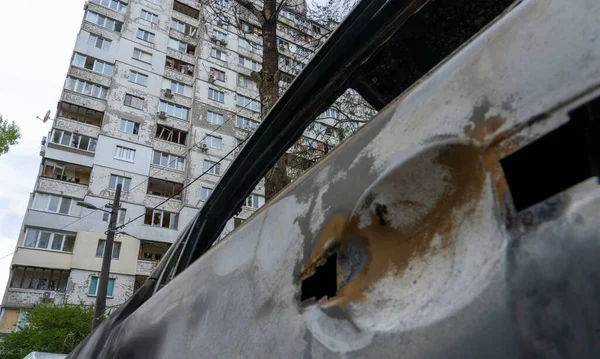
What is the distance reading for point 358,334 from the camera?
708 millimetres

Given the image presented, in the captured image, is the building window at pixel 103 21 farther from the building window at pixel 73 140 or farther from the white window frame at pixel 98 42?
the building window at pixel 73 140

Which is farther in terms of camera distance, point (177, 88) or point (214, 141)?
point (177, 88)

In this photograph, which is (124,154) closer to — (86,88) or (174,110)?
(174,110)

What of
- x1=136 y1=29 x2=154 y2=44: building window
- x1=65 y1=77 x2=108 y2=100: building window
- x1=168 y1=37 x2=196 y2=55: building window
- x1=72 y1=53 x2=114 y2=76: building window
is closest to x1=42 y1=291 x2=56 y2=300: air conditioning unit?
x1=65 y1=77 x2=108 y2=100: building window

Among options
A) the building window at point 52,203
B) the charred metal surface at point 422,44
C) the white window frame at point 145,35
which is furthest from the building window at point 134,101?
the charred metal surface at point 422,44

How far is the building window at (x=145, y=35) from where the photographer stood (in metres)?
27.2

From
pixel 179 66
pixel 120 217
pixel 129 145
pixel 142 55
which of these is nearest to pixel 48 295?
pixel 120 217

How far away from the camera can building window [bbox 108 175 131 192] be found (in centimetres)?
2245

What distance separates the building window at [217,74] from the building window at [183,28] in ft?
13.3

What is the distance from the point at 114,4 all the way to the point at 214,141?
12178mm

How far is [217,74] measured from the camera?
28.2 metres

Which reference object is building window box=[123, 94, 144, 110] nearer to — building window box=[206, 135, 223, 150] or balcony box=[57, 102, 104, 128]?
balcony box=[57, 102, 104, 128]

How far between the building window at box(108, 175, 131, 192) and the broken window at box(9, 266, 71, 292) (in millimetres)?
5140

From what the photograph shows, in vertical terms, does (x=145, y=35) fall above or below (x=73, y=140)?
above
